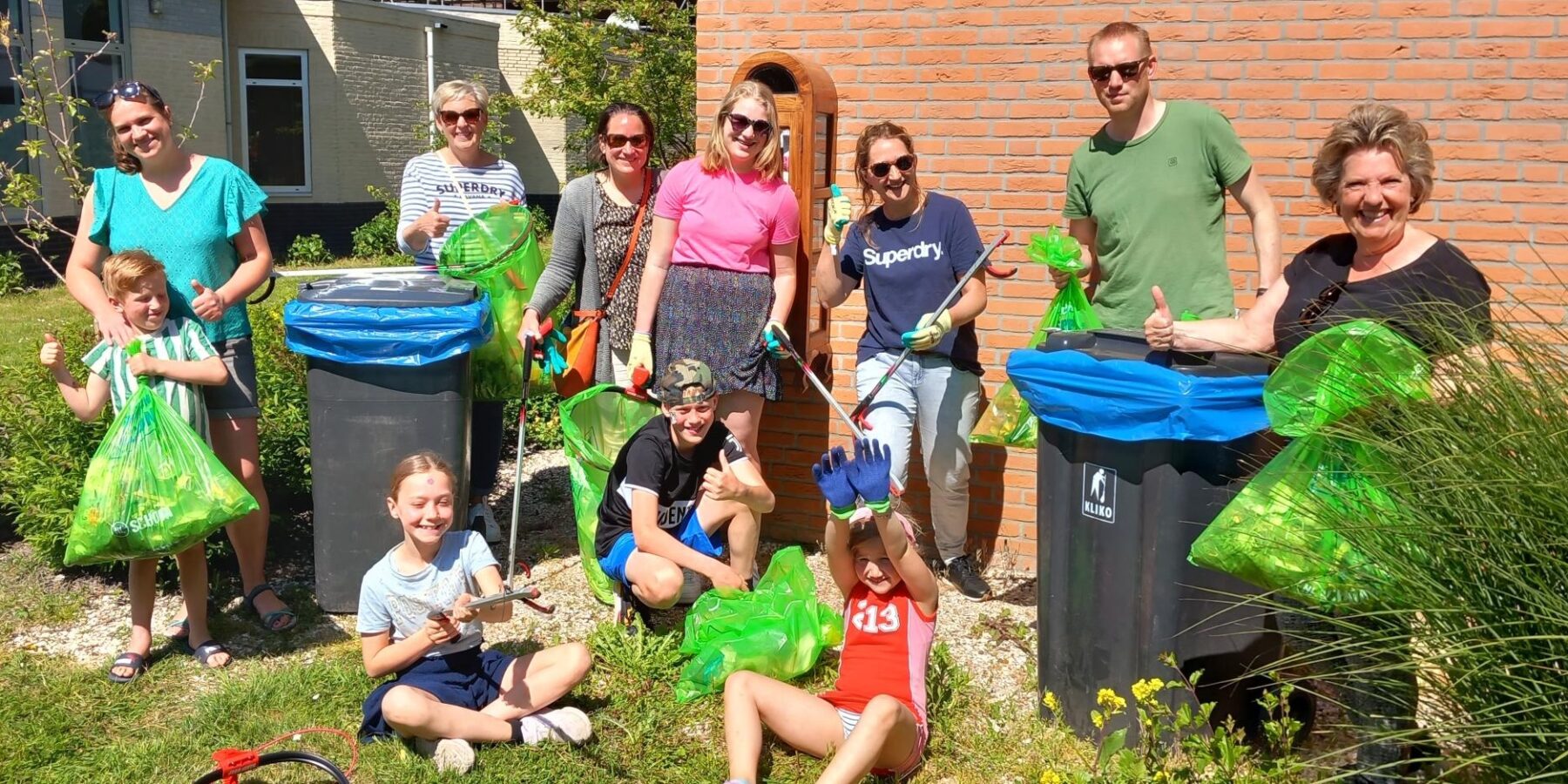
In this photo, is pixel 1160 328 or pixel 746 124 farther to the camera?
pixel 746 124

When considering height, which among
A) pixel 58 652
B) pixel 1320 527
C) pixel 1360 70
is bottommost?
pixel 58 652

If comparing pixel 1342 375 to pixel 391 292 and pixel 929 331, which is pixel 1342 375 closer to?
pixel 929 331

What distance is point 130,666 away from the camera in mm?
4305

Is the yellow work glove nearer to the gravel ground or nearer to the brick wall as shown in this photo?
the brick wall

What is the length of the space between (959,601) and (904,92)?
2.05 meters

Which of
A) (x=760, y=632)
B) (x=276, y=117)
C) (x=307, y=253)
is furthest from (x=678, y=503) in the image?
(x=276, y=117)

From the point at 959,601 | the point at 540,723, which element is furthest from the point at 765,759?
the point at 959,601

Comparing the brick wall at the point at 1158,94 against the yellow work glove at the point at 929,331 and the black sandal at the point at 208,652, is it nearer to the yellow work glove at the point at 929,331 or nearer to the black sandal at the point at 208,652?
the yellow work glove at the point at 929,331

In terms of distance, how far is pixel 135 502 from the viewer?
409cm

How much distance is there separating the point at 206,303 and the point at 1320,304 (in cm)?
342

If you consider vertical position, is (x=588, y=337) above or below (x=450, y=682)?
above

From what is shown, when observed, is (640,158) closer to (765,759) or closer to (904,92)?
(904,92)

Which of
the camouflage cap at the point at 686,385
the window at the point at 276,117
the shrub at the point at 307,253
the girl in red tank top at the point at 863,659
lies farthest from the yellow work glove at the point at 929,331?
the window at the point at 276,117

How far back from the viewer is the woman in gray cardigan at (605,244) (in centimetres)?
507
